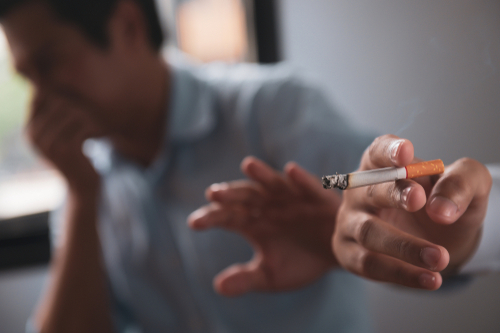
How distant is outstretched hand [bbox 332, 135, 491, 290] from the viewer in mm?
162

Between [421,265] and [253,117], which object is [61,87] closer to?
[253,117]

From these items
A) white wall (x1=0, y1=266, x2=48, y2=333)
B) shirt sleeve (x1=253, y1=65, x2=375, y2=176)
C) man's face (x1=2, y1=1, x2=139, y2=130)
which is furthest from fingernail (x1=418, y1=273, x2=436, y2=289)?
white wall (x1=0, y1=266, x2=48, y2=333)

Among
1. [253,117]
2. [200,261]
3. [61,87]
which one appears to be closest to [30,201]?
[61,87]

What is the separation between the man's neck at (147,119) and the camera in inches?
28.9

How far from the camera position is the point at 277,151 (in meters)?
0.63

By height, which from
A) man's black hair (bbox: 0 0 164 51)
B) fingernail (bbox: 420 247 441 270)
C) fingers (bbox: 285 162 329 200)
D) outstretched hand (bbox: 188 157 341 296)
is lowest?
outstretched hand (bbox: 188 157 341 296)

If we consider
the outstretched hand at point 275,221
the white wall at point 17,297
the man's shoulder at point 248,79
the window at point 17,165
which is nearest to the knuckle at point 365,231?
the outstretched hand at point 275,221

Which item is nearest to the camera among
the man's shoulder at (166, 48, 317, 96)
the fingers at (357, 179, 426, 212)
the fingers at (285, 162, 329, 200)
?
the fingers at (357, 179, 426, 212)

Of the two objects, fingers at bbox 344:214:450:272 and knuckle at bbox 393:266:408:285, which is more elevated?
fingers at bbox 344:214:450:272

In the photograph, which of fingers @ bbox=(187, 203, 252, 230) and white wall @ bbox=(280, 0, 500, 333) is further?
fingers @ bbox=(187, 203, 252, 230)

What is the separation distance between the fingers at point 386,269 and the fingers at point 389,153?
0.05 metres

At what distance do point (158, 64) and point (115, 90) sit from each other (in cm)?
13

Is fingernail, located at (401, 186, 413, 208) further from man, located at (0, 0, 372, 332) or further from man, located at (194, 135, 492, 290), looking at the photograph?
man, located at (0, 0, 372, 332)

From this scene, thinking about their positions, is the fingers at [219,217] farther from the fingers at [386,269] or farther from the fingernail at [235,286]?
the fingers at [386,269]
